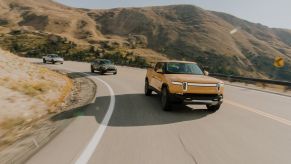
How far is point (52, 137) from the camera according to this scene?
7172mm

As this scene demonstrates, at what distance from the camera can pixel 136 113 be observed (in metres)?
10.2

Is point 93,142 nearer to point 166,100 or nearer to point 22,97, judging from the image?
point 166,100

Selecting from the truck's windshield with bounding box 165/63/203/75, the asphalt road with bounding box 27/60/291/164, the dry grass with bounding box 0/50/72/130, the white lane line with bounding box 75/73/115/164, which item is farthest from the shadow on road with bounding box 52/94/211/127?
the dry grass with bounding box 0/50/72/130

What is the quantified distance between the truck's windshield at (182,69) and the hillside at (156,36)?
257ft

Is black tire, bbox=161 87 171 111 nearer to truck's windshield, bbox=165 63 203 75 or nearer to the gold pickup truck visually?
the gold pickup truck

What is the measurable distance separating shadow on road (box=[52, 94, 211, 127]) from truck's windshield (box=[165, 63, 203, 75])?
1.20m

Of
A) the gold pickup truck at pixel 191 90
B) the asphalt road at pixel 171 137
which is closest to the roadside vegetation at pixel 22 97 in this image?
the asphalt road at pixel 171 137

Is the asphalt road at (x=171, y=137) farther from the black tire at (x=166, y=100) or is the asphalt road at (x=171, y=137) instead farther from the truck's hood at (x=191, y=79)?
the truck's hood at (x=191, y=79)

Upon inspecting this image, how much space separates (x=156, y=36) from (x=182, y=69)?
138m

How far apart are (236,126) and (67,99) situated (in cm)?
790

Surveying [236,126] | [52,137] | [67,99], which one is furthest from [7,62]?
[236,126]

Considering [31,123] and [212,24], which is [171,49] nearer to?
[212,24]

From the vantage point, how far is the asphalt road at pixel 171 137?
226 inches

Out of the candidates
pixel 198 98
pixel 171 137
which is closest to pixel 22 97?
pixel 198 98
